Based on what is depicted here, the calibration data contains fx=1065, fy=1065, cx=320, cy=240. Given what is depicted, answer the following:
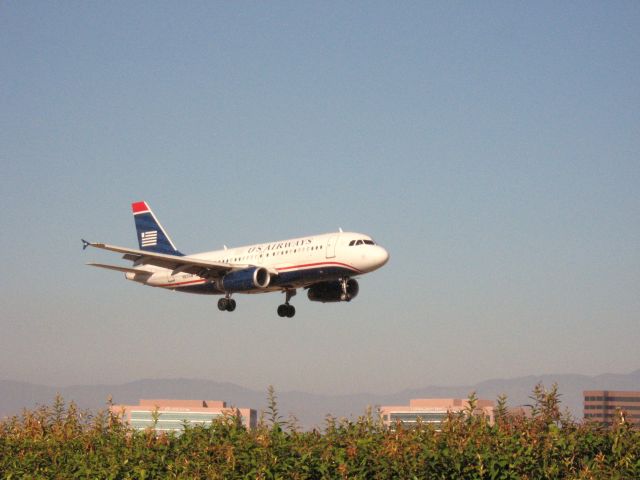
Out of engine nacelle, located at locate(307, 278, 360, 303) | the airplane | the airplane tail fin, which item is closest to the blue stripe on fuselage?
the airplane

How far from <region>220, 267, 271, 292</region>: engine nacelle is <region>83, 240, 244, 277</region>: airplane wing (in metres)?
0.90

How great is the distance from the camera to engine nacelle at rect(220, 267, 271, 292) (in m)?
66.0

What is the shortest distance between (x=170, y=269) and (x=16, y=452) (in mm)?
51177

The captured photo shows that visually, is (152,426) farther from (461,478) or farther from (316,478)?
(461,478)

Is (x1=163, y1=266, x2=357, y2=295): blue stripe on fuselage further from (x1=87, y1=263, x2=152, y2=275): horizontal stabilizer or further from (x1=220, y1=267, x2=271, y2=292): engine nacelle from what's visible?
(x1=87, y1=263, x2=152, y2=275): horizontal stabilizer

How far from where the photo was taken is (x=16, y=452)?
885 inches

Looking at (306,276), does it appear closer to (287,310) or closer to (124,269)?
(287,310)

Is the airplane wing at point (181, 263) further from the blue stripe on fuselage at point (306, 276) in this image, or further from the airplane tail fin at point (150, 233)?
the airplane tail fin at point (150, 233)

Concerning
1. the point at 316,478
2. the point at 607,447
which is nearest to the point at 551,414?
the point at 607,447

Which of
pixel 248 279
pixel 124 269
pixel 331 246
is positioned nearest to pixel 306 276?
pixel 331 246

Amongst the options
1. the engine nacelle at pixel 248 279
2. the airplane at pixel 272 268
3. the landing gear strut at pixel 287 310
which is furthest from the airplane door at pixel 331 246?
the landing gear strut at pixel 287 310

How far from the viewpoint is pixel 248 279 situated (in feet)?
217

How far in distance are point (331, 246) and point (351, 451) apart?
43.3m

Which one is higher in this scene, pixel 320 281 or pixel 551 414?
pixel 320 281
